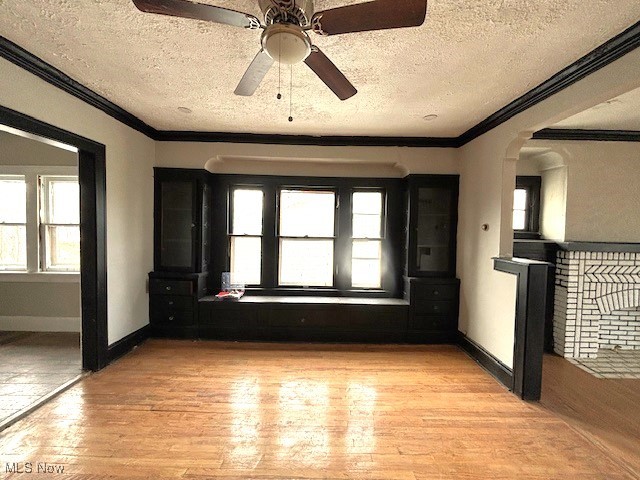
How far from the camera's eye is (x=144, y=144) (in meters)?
3.52

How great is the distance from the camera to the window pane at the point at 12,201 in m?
3.83

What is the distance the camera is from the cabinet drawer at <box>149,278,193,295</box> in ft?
11.9

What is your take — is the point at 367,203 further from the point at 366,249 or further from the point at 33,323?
the point at 33,323

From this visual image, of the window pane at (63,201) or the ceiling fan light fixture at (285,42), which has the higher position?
the ceiling fan light fixture at (285,42)

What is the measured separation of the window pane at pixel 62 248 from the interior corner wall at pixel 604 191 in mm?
6095

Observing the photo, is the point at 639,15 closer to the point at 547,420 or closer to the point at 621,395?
Result: the point at 547,420

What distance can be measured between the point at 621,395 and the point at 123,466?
12.6 feet

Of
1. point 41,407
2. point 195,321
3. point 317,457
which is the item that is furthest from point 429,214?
point 41,407

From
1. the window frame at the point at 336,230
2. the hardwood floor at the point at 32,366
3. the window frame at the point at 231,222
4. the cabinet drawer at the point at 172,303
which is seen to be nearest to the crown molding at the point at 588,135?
the window frame at the point at 336,230

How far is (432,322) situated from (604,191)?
8.06 ft

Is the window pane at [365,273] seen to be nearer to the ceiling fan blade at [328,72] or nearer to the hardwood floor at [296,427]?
the hardwood floor at [296,427]

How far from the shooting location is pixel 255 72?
1.69 m

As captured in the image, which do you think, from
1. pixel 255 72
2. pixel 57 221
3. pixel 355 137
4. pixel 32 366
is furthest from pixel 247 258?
pixel 255 72

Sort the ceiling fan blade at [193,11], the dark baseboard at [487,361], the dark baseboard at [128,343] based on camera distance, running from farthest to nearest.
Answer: the dark baseboard at [128,343], the dark baseboard at [487,361], the ceiling fan blade at [193,11]
